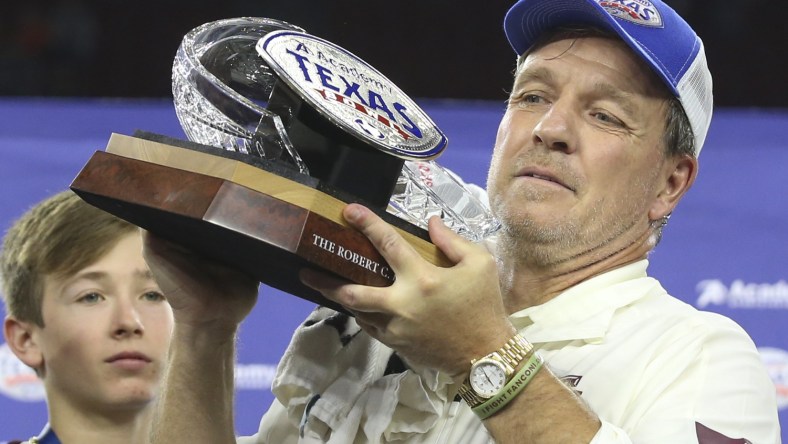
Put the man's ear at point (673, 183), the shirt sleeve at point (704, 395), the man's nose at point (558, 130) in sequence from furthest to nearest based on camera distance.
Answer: the man's ear at point (673, 183), the man's nose at point (558, 130), the shirt sleeve at point (704, 395)

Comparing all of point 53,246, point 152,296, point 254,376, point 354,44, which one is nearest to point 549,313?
point 152,296

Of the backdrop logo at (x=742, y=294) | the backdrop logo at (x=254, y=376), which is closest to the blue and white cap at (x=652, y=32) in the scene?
the backdrop logo at (x=742, y=294)

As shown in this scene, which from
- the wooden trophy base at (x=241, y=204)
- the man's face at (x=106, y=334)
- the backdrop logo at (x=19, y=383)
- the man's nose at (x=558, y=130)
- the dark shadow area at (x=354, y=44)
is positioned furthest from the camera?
the dark shadow area at (x=354, y=44)

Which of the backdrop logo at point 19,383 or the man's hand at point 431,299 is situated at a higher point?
the man's hand at point 431,299

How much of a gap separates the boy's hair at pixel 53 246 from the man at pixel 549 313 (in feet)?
1.41

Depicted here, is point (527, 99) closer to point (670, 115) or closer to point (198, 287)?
point (670, 115)

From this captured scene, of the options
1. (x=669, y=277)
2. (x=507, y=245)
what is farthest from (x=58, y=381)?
(x=669, y=277)

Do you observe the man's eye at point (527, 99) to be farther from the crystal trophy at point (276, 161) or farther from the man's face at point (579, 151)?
the crystal trophy at point (276, 161)

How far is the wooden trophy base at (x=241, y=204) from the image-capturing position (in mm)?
1110

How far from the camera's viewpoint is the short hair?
1.59 m

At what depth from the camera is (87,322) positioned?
6.00ft

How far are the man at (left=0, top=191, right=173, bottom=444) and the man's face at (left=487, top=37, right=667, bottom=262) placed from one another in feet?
1.89

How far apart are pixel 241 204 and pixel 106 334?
0.78 meters

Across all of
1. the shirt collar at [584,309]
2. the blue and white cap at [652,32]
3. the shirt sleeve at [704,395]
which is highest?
the blue and white cap at [652,32]
